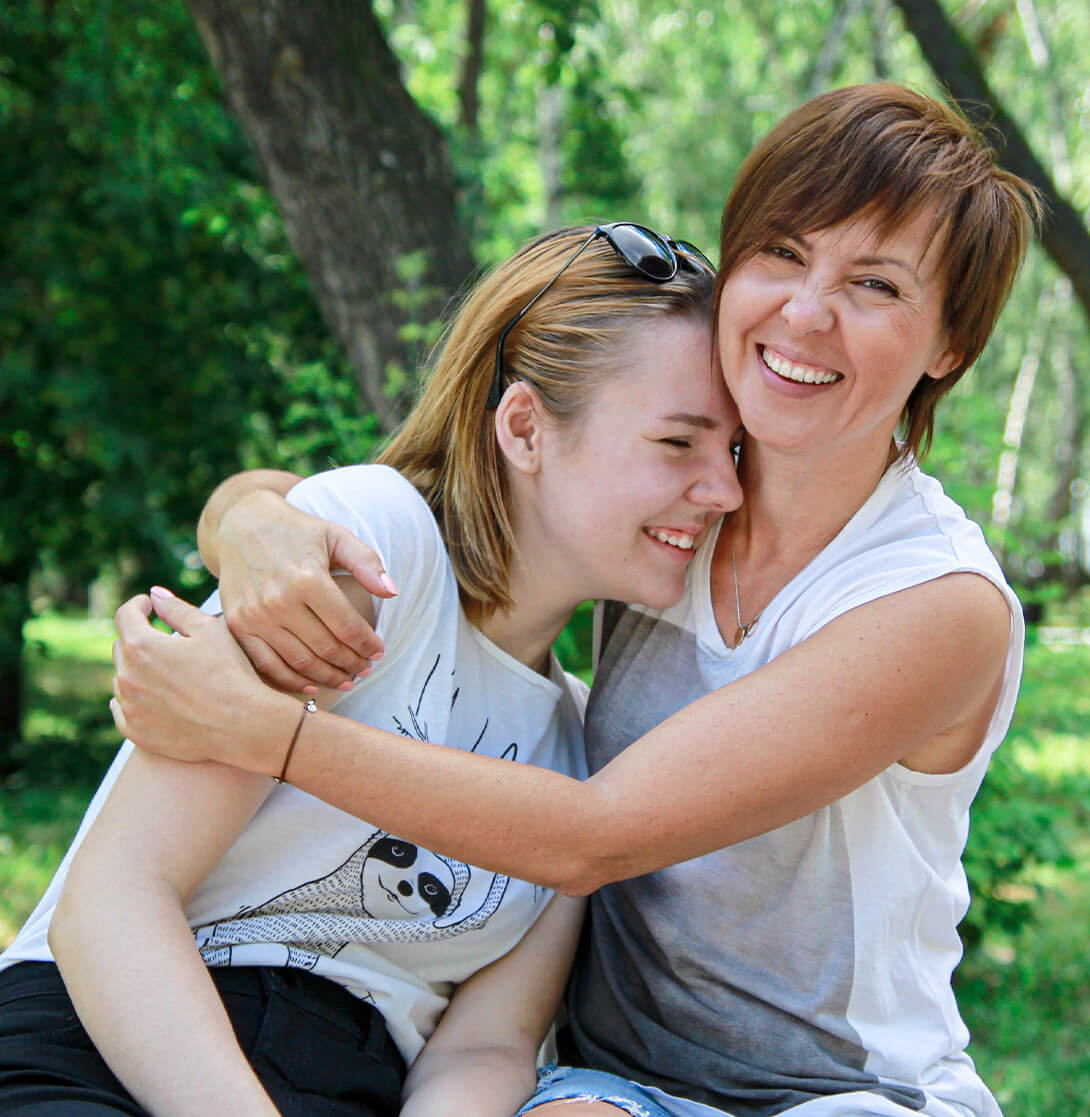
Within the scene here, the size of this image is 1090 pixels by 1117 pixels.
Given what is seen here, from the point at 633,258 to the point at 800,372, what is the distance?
0.46 metres

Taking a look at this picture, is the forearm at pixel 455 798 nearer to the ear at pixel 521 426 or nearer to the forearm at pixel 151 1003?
the forearm at pixel 151 1003

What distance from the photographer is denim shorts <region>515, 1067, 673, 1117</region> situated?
199 centimetres

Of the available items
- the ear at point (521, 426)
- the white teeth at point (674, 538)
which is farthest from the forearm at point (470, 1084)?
the ear at point (521, 426)

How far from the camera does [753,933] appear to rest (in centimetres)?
212

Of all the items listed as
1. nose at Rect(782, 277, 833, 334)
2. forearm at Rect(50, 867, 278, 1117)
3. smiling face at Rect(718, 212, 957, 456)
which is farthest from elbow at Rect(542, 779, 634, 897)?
nose at Rect(782, 277, 833, 334)

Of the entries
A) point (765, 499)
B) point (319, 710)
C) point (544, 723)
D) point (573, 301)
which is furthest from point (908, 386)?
point (319, 710)

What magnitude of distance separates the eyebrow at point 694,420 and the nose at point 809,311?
0.98 feet

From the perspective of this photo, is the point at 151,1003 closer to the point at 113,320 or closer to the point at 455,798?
the point at 455,798

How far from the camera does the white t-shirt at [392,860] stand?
6.61 ft

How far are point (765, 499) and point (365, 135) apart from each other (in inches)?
97.2

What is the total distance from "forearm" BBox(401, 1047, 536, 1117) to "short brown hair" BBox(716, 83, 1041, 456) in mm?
1468

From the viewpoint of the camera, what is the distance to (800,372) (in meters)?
2.05

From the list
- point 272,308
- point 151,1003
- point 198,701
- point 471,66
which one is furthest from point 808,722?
point 471,66

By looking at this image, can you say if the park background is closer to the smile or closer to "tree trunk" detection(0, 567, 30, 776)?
"tree trunk" detection(0, 567, 30, 776)
